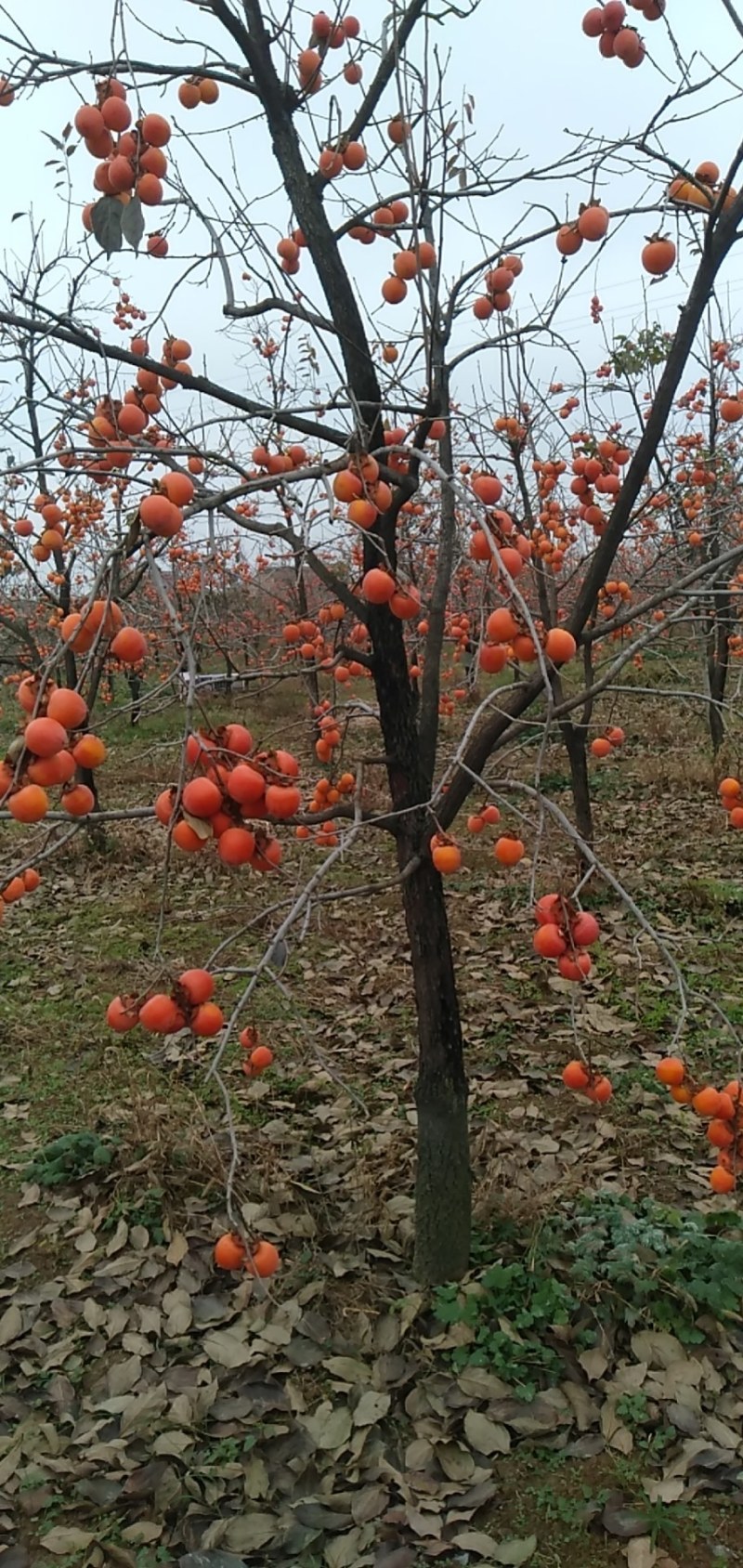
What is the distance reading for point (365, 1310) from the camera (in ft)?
8.04

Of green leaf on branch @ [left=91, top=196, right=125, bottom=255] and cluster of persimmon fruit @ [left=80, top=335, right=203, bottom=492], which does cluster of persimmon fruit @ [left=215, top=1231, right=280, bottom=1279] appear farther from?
green leaf on branch @ [left=91, top=196, right=125, bottom=255]

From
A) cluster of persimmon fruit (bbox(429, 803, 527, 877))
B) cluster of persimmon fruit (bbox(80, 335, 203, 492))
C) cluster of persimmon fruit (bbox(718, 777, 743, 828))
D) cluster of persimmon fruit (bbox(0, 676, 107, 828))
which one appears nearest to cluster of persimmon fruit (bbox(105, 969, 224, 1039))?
cluster of persimmon fruit (bbox(0, 676, 107, 828))

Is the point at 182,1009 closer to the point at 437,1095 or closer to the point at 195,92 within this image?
the point at 437,1095

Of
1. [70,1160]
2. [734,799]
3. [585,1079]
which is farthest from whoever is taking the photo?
[70,1160]

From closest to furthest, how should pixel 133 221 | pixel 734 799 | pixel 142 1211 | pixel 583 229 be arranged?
pixel 133 221, pixel 583 229, pixel 734 799, pixel 142 1211

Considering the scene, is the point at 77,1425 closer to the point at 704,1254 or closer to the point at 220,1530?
the point at 220,1530

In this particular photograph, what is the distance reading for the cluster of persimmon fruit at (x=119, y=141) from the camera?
1618 mm

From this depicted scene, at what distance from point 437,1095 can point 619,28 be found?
8.22 feet

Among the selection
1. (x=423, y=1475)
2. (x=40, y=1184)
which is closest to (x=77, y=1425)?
(x=423, y=1475)

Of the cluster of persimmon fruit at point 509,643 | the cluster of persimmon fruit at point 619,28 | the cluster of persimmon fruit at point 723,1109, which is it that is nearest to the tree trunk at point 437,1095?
the cluster of persimmon fruit at point 723,1109

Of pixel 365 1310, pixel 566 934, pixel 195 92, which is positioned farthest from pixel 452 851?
pixel 195 92

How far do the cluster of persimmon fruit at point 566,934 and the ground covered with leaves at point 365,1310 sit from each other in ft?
1.11

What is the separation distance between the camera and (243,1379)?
2311 mm

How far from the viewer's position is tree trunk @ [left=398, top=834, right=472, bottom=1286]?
93.0 inches
